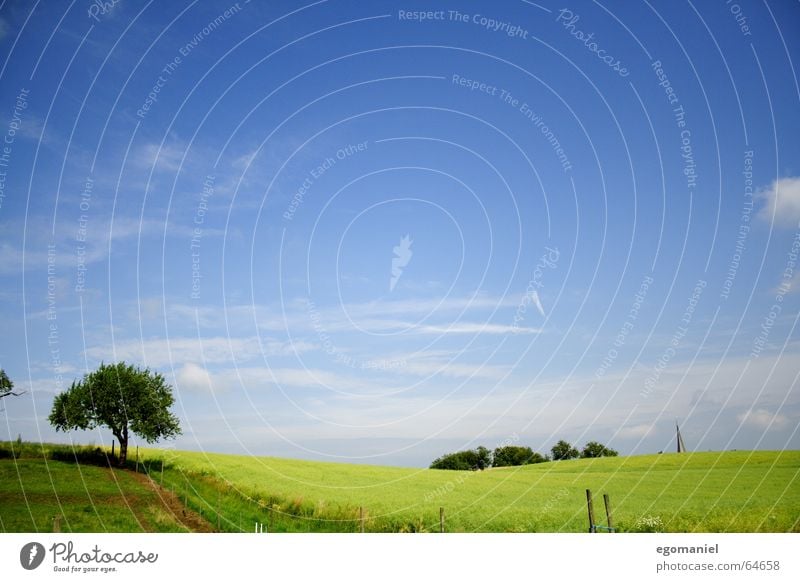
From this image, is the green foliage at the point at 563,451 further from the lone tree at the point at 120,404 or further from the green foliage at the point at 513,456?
the lone tree at the point at 120,404

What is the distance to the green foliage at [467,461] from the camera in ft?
133

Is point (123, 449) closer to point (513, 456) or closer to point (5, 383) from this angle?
point (5, 383)

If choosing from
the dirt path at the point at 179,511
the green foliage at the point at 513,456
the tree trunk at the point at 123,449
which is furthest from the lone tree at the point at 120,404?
the green foliage at the point at 513,456

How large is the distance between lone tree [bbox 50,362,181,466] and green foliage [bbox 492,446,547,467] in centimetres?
2118

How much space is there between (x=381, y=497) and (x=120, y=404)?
12.4 m

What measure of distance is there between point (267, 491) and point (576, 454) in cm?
3306

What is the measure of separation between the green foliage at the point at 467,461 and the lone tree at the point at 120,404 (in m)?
21.2

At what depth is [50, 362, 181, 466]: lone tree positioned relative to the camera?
2506cm

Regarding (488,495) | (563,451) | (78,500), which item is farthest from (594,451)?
(78,500)

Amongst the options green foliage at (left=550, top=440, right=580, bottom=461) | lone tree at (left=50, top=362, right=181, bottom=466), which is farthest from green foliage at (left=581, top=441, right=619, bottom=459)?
lone tree at (left=50, top=362, right=181, bottom=466)

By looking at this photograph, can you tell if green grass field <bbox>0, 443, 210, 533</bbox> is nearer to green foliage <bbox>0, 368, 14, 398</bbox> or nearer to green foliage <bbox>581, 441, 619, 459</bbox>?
green foliage <bbox>0, 368, 14, 398</bbox>

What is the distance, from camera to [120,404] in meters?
25.5
